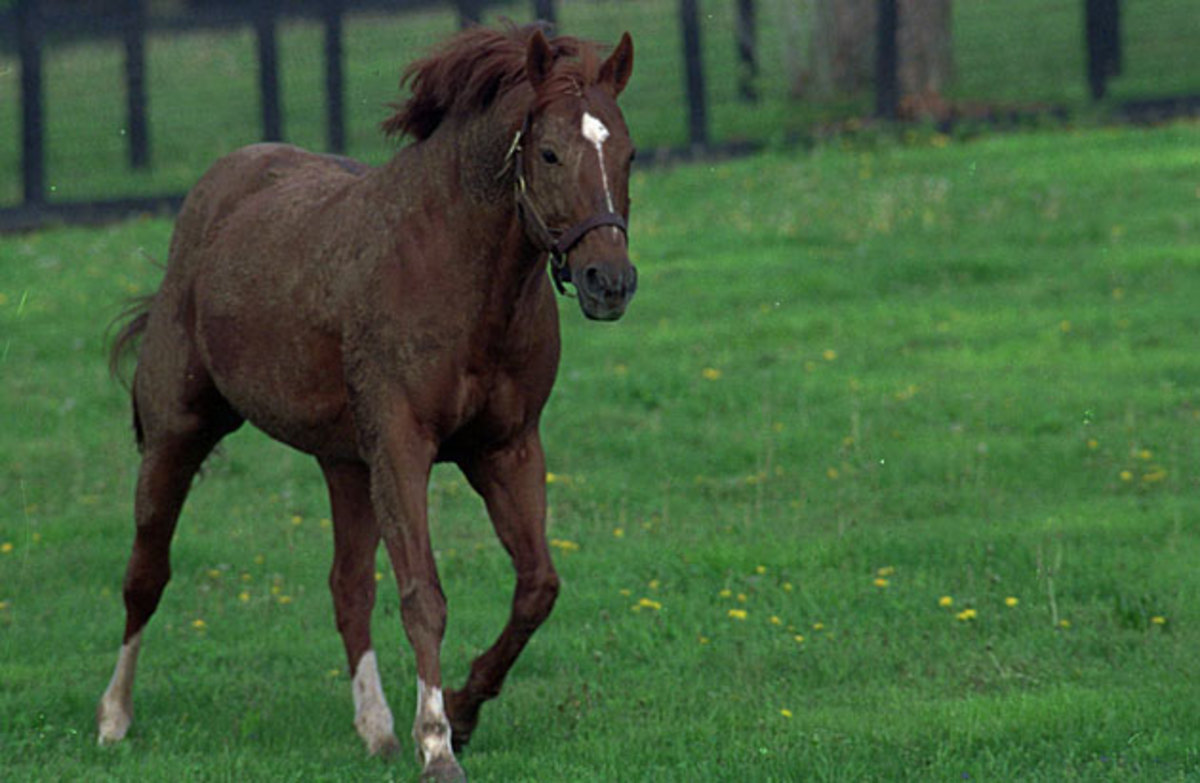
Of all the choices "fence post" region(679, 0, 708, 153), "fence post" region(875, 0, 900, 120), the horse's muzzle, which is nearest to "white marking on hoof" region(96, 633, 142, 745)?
the horse's muzzle

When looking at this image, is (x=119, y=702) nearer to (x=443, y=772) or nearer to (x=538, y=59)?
(x=443, y=772)

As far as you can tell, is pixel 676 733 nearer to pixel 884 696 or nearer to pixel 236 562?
pixel 884 696

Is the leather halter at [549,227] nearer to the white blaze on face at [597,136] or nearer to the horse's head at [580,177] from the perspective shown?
the horse's head at [580,177]

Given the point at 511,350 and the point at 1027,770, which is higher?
the point at 511,350

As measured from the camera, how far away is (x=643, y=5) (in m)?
24.2

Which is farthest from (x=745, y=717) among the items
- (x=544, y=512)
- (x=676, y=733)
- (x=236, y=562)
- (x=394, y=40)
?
(x=394, y=40)

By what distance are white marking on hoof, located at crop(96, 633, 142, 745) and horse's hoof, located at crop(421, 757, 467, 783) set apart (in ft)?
5.47

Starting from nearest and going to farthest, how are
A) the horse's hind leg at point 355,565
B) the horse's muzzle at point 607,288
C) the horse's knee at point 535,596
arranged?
the horse's muzzle at point 607,288 < the horse's knee at point 535,596 < the horse's hind leg at point 355,565

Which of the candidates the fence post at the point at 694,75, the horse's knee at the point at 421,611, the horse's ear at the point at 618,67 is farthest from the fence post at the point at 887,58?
the horse's knee at the point at 421,611

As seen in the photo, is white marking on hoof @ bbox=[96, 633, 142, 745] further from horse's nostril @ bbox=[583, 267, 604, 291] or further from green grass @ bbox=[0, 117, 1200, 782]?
horse's nostril @ bbox=[583, 267, 604, 291]

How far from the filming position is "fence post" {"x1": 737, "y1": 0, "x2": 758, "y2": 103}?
920 inches

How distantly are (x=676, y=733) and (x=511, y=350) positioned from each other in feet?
4.94

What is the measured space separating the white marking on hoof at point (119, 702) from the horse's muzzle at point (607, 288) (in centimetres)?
288

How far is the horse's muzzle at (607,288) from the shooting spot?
585 cm
